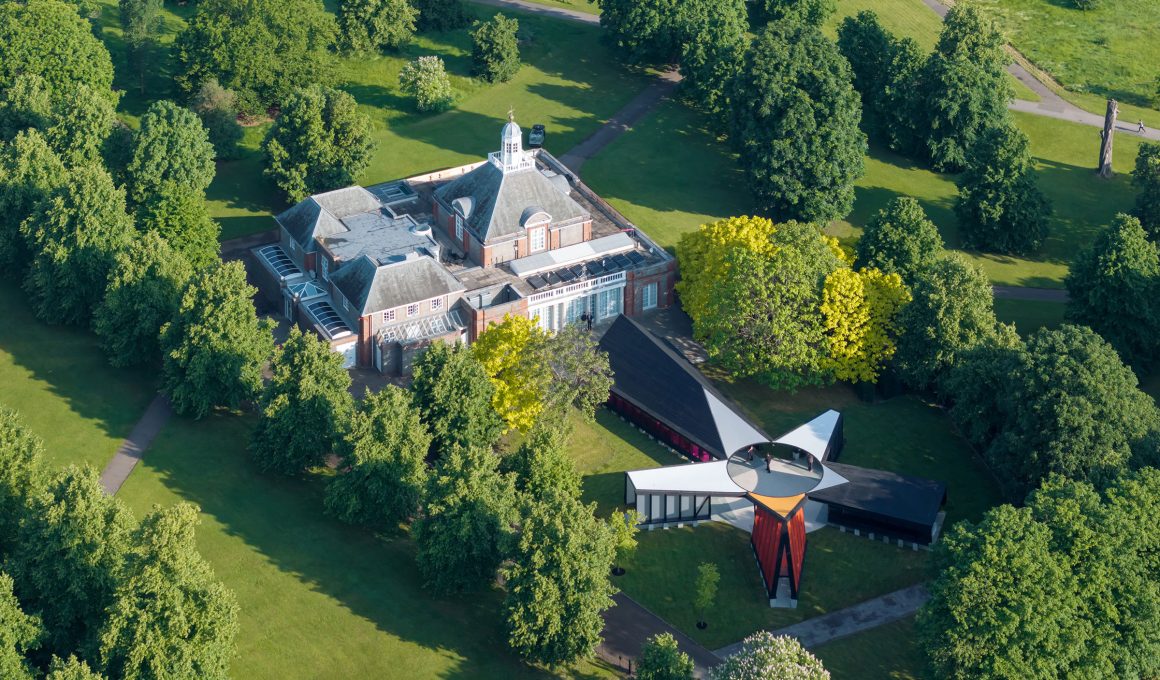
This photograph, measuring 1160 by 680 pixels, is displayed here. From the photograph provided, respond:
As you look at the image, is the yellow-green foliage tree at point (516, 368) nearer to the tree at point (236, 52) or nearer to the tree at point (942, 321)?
the tree at point (942, 321)

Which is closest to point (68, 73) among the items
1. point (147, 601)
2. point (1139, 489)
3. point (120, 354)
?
point (120, 354)

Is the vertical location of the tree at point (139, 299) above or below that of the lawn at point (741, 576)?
above

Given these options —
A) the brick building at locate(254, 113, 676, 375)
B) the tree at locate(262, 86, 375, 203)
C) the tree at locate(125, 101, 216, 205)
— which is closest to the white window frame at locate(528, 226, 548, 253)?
the brick building at locate(254, 113, 676, 375)

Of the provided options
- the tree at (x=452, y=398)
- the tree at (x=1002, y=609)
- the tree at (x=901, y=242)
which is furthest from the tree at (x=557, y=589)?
the tree at (x=901, y=242)

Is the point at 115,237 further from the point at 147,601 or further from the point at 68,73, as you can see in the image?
the point at 147,601

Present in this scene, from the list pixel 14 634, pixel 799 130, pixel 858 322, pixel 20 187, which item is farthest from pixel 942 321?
pixel 20 187

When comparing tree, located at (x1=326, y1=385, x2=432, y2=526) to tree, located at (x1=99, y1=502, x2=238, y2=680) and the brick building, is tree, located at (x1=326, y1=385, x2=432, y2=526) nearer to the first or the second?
tree, located at (x1=99, y1=502, x2=238, y2=680)
